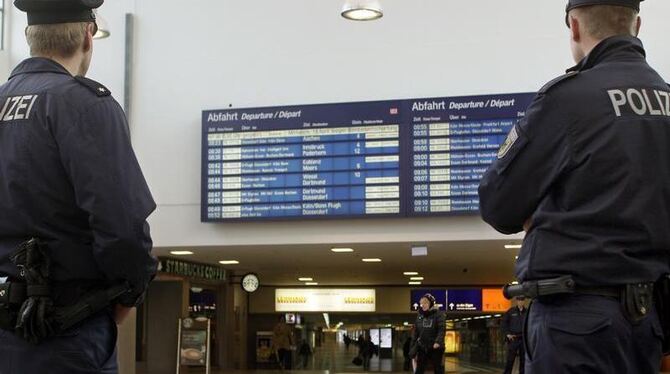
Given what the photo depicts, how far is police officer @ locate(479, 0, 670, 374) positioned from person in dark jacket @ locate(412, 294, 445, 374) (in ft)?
47.3

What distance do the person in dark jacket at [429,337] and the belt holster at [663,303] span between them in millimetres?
14475

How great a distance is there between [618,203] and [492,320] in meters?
29.6

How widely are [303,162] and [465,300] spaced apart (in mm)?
17156

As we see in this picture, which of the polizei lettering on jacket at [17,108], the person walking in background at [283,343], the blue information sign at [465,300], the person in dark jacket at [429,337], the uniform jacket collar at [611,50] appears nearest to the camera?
the uniform jacket collar at [611,50]

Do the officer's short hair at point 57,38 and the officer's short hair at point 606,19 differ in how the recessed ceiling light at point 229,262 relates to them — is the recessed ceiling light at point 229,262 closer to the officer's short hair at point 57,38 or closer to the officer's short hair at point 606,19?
the officer's short hair at point 57,38

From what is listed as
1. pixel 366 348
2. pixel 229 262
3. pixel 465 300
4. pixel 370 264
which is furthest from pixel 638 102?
pixel 366 348

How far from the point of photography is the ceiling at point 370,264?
16016 mm

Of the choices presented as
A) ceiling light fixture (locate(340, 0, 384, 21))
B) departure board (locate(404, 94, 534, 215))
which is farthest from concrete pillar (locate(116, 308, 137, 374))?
ceiling light fixture (locate(340, 0, 384, 21))

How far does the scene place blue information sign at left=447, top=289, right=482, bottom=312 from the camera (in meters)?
29.9

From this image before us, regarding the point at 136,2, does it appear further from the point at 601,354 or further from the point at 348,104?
the point at 601,354

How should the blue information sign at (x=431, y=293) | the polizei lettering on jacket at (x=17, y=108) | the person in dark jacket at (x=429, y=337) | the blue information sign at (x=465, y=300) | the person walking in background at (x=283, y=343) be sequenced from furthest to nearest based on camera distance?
the blue information sign at (x=431, y=293)
the blue information sign at (x=465, y=300)
the person walking in background at (x=283, y=343)
the person in dark jacket at (x=429, y=337)
the polizei lettering on jacket at (x=17, y=108)

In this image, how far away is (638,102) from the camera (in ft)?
9.19

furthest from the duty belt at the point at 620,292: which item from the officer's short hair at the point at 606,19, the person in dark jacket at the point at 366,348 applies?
the person in dark jacket at the point at 366,348

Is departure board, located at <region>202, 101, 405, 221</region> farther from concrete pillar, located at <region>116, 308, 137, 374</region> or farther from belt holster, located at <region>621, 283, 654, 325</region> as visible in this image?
belt holster, located at <region>621, 283, 654, 325</region>
